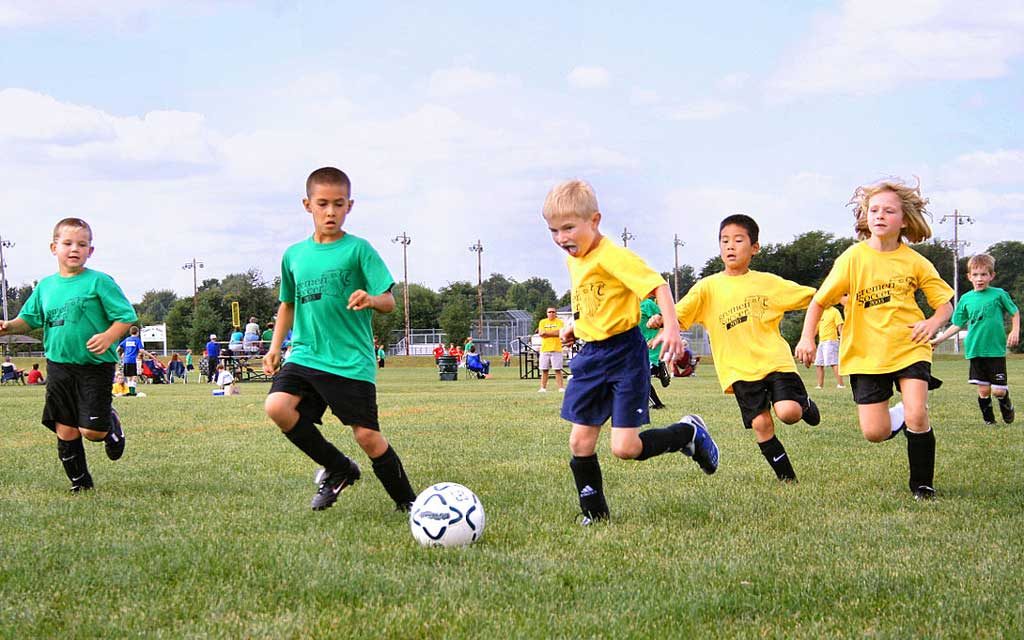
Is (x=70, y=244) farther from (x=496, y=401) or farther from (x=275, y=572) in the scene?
(x=496, y=401)

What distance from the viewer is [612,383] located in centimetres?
531

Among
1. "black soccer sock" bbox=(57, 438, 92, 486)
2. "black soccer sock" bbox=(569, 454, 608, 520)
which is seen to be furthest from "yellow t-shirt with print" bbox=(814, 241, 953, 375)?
"black soccer sock" bbox=(57, 438, 92, 486)

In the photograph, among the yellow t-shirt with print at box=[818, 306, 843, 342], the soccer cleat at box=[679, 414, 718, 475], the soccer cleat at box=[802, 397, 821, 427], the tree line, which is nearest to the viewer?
the soccer cleat at box=[679, 414, 718, 475]

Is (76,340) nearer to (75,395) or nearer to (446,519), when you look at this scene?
(75,395)

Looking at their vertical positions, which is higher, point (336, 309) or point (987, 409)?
point (336, 309)

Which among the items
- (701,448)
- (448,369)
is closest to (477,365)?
(448,369)

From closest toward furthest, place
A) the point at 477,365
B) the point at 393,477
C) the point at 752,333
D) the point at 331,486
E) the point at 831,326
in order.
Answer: the point at 393,477 < the point at 331,486 < the point at 752,333 < the point at 831,326 < the point at 477,365

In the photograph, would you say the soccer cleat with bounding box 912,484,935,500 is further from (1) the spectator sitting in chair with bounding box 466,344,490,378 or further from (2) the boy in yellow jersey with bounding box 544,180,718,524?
(1) the spectator sitting in chair with bounding box 466,344,490,378

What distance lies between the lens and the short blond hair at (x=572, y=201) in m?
5.17

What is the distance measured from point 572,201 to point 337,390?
1.67 m

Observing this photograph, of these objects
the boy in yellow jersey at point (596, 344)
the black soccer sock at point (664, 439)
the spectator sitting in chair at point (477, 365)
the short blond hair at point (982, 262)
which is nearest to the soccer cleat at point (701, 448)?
the black soccer sock at point (664, 439)

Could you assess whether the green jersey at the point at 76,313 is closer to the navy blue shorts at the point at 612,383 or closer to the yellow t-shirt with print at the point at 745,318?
the navy blue shorts at the point at 612,383

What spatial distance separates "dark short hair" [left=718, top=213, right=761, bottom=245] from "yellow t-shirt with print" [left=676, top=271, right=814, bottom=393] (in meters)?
0.29

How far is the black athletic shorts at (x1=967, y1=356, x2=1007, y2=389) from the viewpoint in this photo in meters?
11.5
